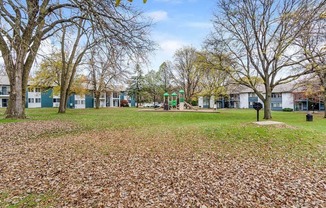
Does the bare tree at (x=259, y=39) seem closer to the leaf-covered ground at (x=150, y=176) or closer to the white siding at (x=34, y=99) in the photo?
the leaf-covered ground at (x=150, y=176)

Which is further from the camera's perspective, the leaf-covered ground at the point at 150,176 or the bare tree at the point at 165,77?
the bare tree at the point at 165,77

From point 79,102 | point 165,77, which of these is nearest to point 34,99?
point 79,102

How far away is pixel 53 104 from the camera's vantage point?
52.8 m

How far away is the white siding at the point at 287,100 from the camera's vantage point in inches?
2007

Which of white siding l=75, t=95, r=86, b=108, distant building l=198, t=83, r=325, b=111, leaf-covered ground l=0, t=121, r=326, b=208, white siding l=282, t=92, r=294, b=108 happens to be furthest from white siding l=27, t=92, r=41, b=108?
white siding l=282, t=92, r=294, b=108

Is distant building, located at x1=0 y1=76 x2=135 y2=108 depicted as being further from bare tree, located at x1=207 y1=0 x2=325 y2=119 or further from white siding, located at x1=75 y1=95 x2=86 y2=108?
bare tree, located at x1=207 y1=0 x2=325 y2=119

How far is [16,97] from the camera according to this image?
13.2 meters

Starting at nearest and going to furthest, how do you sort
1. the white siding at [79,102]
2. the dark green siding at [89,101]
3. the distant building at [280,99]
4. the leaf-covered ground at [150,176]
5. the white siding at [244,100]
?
the leaf-covered ground at [150,176]
the distant building at [280,99]
the white siding at [79,102]
the dark green siding at [89,101]
the white siding at [244,100]

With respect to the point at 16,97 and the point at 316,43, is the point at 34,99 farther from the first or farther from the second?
the point at 316,43

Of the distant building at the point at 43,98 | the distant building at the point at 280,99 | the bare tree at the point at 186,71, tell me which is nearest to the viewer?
the bare tree at the point at 186,71

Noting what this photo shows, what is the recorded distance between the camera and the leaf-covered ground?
3812 millimetres

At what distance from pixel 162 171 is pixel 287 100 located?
55966mm

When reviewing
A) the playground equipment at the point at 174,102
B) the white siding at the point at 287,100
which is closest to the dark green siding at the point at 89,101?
the playground equipment at the point at 174,102

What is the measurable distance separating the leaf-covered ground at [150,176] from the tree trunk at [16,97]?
21.1 ft
